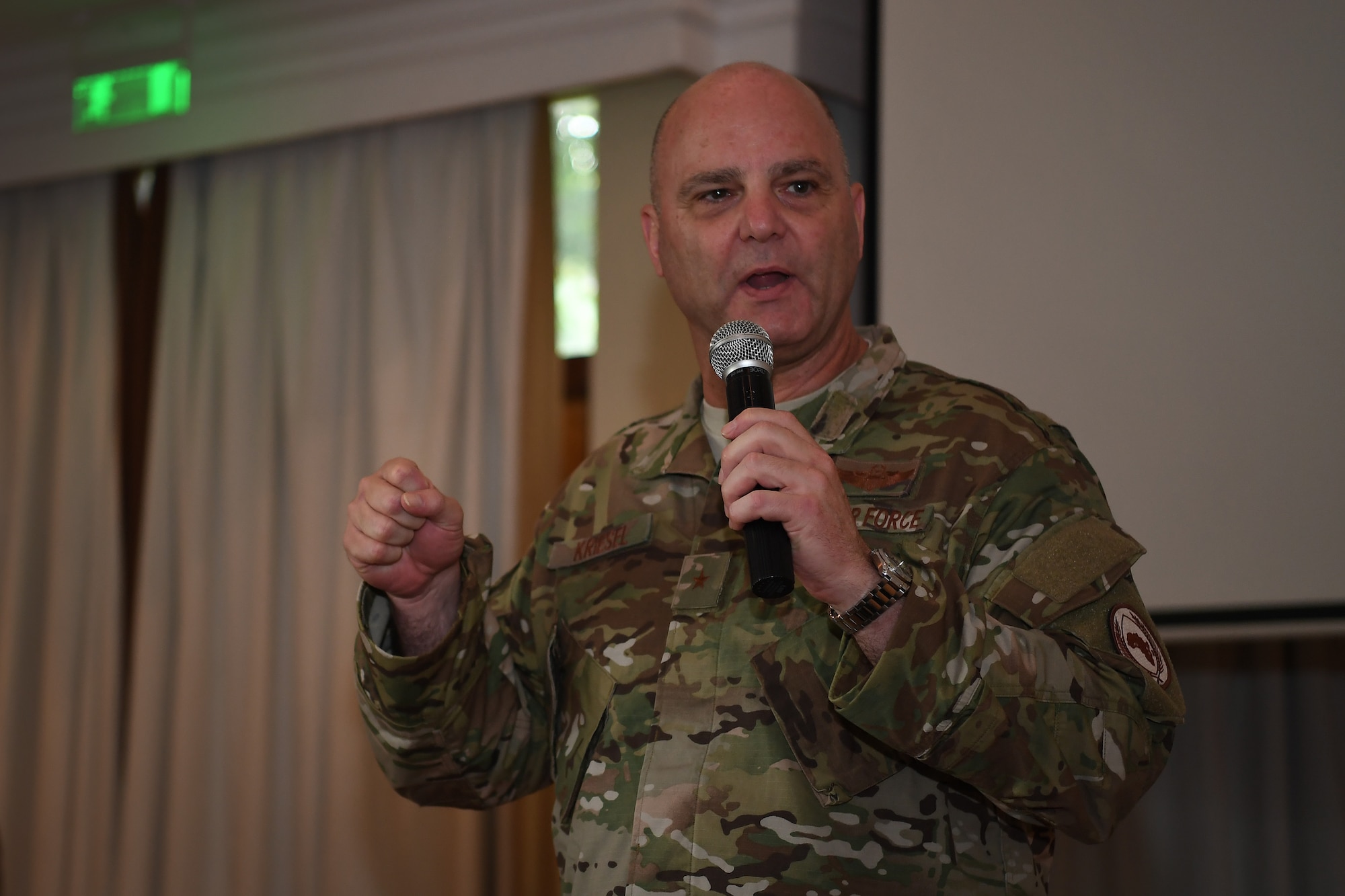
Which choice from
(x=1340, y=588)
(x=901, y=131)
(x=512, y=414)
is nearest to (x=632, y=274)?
(x=512, y=414)

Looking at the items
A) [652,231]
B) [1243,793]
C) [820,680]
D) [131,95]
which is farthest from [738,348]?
[131,95]

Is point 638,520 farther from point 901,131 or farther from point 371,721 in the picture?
point 901,131

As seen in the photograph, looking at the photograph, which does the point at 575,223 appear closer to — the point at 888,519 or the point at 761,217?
the point at 761,217

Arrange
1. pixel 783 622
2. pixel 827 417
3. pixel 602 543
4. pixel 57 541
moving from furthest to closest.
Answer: pixel 57 541
pixel 602 543
pixel 827 417
pixel 783 622

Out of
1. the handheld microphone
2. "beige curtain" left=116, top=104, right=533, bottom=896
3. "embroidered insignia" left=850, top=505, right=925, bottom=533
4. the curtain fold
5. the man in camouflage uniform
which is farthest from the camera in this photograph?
"beige curtain" left=116, top=104, right=533, bottom=896

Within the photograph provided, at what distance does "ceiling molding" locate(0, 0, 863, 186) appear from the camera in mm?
3508

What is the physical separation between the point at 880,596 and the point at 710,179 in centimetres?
74

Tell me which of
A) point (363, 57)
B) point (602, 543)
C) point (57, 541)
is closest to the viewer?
point (602, 543)

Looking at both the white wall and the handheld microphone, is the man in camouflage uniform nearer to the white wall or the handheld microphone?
the handheld microphone

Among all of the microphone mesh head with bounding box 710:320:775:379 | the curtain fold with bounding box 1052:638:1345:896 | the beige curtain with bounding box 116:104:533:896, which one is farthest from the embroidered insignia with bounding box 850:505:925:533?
the beige curtain with bounding box 116:104:533:896

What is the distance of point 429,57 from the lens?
3857mm

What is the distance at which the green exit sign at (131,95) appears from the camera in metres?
4.23

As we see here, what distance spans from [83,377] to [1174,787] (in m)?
3.58

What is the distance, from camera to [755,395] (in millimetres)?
1351
